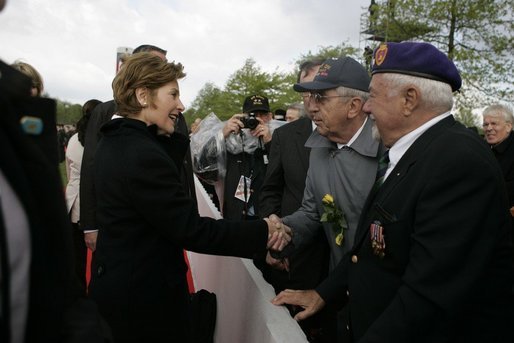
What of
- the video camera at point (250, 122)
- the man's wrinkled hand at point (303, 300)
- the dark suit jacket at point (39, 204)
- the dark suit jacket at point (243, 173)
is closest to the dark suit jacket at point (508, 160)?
the dark suit jacket at point (243, 173)

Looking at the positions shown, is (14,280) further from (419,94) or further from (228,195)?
(228,195)

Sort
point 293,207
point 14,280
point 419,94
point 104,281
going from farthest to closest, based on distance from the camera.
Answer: point 293,207
point 104,281
point 419,94
point 14,280

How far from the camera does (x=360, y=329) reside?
78.6 inches

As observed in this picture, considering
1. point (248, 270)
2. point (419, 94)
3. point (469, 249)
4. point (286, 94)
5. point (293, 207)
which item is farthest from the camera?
point (286, 94)

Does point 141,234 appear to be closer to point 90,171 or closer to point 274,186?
point 274,186

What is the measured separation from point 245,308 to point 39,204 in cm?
216

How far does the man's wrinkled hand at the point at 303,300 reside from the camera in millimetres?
2365

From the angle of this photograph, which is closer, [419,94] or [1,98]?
[1,98]

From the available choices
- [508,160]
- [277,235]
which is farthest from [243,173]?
[508,160]

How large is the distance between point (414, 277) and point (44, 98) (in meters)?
1.28

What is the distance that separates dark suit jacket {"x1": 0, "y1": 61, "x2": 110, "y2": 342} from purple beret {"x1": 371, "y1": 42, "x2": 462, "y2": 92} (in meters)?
1.42

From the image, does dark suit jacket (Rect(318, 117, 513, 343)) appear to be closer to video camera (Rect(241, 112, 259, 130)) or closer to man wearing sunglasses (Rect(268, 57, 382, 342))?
man wearing sunglasses (Rect(268, 57, 382, 342))

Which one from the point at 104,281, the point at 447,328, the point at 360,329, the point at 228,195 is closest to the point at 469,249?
the point at 447,328

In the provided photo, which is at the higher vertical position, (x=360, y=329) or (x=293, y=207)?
(x=293, y=207)
